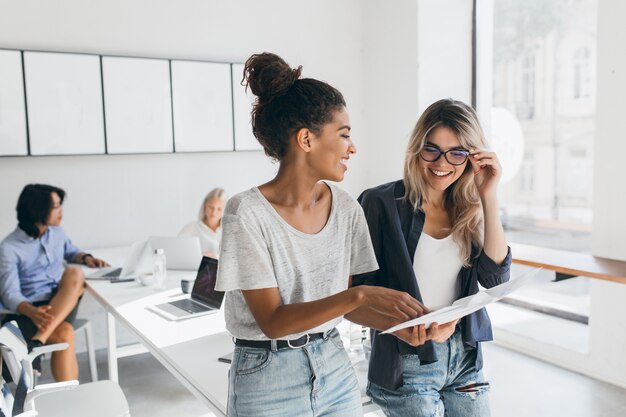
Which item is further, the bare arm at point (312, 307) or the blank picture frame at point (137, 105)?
the blank picture frame at point (137, 105)

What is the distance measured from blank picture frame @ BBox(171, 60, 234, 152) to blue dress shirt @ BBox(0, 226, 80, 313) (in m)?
1.31

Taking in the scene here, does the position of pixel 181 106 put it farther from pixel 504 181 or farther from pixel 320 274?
pixel 320 274

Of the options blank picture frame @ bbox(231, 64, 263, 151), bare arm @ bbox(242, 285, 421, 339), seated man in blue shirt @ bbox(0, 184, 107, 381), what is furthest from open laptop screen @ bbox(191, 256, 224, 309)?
blank picture frame @ bbox(231, 64, 263, 151)

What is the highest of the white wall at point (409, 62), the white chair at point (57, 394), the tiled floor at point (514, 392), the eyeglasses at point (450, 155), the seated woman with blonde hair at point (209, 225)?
the white wall at point (409, 62)

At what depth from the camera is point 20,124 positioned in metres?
4.02

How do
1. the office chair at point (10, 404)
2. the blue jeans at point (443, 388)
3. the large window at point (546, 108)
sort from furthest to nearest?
the large window at point (546, 108), the office chair at point (10, 404), the blue jeans at point (443, 388)

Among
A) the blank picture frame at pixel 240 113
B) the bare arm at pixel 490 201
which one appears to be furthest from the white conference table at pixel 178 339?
the blank picture frame at pixel 240 113

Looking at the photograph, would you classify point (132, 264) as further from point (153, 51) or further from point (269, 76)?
point (269, 76)

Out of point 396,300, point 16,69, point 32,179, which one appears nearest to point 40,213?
point 32,179

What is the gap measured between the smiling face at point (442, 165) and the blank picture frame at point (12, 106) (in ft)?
10.7

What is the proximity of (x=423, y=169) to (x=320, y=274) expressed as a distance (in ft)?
1.93

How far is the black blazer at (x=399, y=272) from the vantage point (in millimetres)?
1604

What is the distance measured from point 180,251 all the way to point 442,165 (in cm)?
223

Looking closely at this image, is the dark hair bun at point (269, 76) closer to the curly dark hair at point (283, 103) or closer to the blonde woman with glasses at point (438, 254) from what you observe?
the curly dark hair at point (283, 103)
